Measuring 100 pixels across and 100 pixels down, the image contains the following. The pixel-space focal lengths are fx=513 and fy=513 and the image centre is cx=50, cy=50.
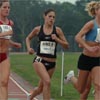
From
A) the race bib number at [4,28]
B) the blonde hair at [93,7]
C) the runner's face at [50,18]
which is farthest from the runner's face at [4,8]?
the blonde hair at [93,7]

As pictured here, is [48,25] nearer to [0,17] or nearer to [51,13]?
[51,13]

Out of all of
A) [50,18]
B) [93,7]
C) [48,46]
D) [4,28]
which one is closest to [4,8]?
[4,28]

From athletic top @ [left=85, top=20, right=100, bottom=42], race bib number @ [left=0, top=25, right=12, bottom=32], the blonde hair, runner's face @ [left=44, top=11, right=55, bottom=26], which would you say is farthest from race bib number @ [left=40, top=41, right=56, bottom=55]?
the blonde hair

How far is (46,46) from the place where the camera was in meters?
10.4

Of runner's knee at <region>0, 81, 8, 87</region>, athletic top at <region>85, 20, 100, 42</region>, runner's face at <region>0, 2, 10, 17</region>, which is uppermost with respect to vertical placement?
runner's face at <region>0, 2, 10, 17</region>

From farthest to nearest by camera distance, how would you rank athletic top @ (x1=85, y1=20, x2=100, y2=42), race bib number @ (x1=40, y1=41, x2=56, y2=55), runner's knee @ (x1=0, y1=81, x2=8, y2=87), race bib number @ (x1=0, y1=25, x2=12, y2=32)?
race bib number @ (x1=40, y1=41, x2=56, y2=55), race bib number @ (x1=0, y1=25, x2=12, y2=32), runner's knee @ (x1=0, y1=81, x2=8, y2=87), athletic top @ (x1=85, y1=20, x2=100, y2=42)

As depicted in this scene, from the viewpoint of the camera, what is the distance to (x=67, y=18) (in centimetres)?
5872

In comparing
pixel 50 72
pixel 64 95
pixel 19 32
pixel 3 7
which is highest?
pixel 3 7

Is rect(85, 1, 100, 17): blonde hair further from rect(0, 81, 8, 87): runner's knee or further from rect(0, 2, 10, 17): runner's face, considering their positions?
rect(0, 81, 8, 87): runner's knee

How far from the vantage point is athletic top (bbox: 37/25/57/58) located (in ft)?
34.1

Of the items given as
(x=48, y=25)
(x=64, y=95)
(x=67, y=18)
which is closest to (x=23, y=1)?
(x=67, y=18)

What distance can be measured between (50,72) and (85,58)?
1.52 meters

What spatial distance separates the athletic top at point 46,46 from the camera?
1041 centimetres

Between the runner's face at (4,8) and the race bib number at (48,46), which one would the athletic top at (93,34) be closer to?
the race bib number at (48,46)
